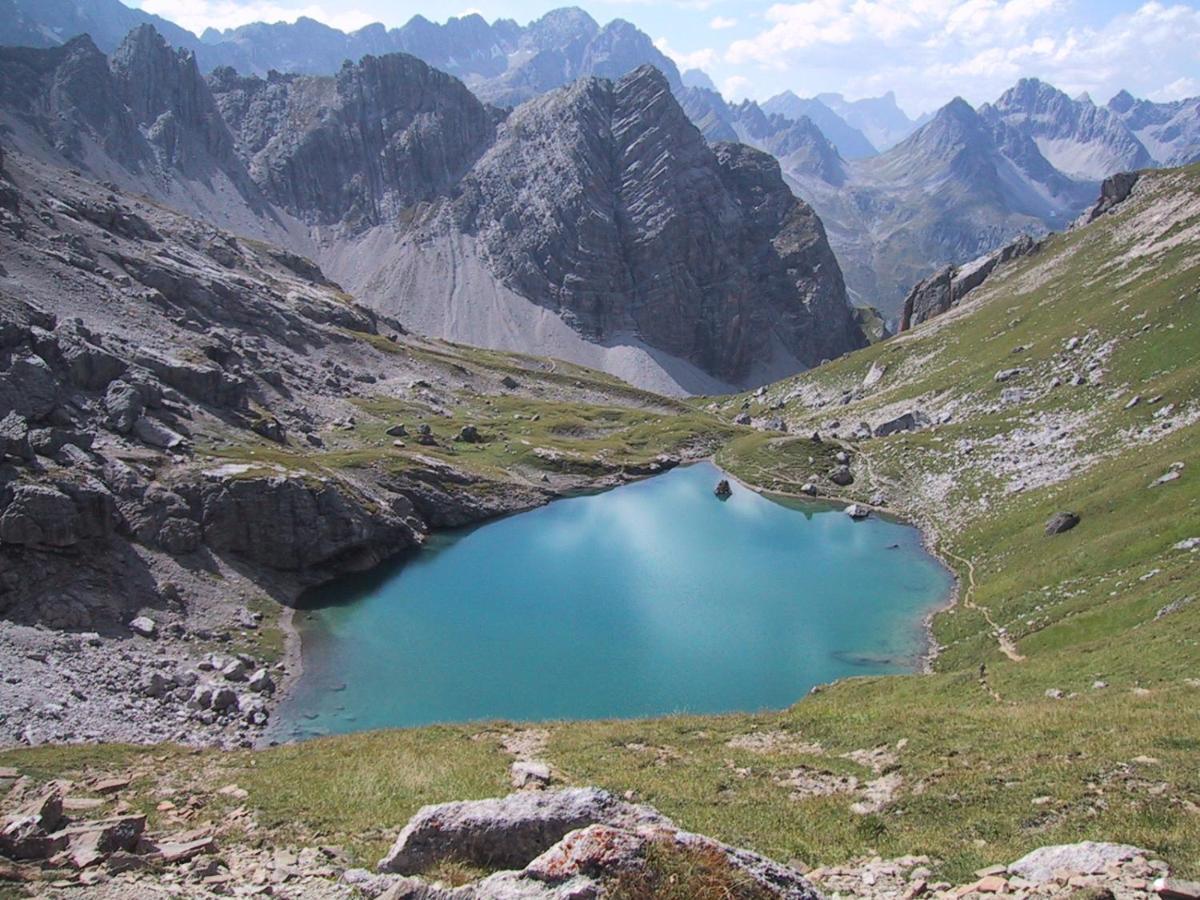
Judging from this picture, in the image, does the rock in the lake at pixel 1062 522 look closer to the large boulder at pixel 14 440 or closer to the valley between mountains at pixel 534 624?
the valley between mountains at pixel 534 624

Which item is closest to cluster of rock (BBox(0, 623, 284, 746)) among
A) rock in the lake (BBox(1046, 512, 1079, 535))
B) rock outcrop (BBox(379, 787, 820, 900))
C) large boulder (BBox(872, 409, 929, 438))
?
rock outcrop (BBox(379, 787, 820, 900))

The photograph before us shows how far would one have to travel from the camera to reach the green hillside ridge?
66.6 ft

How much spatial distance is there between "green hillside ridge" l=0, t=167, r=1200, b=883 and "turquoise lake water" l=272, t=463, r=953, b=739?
7453 mm

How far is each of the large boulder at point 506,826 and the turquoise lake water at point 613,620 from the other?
39356 millimetres

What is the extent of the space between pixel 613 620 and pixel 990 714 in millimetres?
45558

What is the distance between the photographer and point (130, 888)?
53.1 ft

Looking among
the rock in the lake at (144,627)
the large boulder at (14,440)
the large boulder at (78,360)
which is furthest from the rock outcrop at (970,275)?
the large boulder at (14,440)

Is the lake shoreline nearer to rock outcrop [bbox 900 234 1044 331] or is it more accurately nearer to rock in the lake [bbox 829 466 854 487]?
rock in the lake [bbox 829 466 854 487]

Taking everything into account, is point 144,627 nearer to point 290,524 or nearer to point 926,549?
point 290,524

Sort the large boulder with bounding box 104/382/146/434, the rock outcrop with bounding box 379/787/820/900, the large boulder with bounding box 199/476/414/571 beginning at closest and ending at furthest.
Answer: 1. the rock outcrop with bounding box 379/787/820/900
2. the large boulder with bounding box 199/476/414/571
3. the large boulder with bounding box 104/382/146/434

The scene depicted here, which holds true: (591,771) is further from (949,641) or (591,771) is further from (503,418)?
(503,418)

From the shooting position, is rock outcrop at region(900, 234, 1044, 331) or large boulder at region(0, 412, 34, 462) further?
rock outcrop at region(900, 234, 1044, 331)

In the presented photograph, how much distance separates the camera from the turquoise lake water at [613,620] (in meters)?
58.3

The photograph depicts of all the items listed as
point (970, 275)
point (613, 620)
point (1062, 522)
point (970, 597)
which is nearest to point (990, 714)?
point (970, 597)
